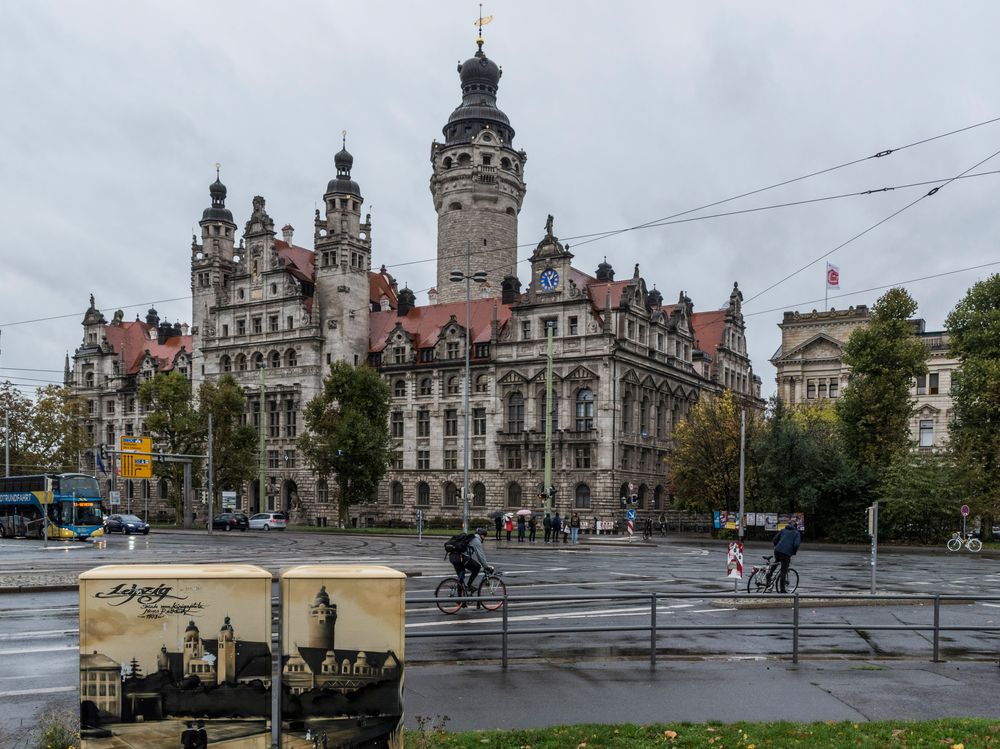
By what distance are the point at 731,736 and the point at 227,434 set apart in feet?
230

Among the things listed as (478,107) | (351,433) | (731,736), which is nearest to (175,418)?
(351,433)

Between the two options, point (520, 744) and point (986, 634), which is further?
point (986, 634)

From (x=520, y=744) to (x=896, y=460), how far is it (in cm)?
5107

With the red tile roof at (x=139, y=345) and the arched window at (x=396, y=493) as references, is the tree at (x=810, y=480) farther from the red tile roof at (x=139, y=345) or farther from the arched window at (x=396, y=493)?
the red tile roof at (x=139, y=345)

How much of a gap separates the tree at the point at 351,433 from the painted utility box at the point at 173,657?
2339 inches

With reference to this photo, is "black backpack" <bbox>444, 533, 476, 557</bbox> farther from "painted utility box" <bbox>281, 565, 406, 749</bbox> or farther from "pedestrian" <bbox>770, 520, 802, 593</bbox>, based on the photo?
"painted utility box" <bbox>281, 565, 406, 749</bbox>

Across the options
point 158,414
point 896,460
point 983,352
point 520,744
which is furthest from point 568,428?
point 520,744

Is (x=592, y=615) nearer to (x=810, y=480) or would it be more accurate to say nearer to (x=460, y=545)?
(x=460, y=545)

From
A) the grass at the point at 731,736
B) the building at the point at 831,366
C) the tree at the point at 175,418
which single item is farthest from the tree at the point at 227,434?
the grass at the point at 731,736

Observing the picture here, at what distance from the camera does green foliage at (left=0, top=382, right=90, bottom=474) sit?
75938mm

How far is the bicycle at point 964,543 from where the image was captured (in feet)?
152

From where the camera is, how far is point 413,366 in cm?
7838

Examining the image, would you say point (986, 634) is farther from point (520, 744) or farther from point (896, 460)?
point (896, 460)

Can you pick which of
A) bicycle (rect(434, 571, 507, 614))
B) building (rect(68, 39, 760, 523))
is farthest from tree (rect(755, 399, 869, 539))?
bicycle (rect(434, 571, 507, 614))
